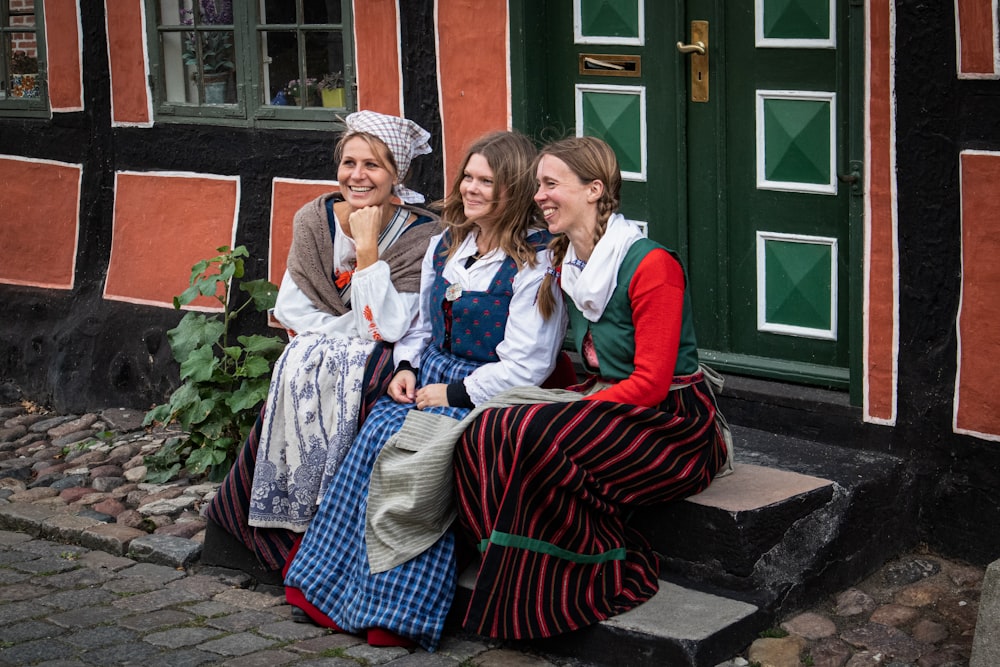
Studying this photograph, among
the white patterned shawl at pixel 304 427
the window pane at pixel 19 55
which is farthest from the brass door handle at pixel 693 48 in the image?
the window pane at pixel 19 55

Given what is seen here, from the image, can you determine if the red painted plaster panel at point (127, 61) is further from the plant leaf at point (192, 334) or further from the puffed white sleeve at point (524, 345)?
the puffed white sleeve at point (524, 345)

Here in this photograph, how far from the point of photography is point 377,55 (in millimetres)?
6367

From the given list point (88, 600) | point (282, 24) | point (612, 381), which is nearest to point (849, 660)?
point (612, 381)

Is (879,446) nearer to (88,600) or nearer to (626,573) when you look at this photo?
(626,573)

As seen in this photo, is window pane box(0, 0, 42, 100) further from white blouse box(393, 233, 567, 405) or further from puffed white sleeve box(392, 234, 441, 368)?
white blouse box(393, 233, 567, 405)

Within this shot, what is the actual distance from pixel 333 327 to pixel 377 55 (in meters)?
1.76

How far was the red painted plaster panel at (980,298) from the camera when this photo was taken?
Result: 4.55m

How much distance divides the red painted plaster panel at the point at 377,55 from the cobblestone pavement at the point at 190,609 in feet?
6.00

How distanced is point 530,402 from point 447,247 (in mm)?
821

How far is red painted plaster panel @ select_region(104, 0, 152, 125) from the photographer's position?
23.8 ft

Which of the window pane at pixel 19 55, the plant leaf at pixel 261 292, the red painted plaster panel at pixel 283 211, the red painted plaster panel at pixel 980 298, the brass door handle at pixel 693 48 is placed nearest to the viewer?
the red painted plaster panel at pixel 980 298

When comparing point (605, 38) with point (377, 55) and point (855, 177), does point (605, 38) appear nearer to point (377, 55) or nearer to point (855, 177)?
point (377, 55)

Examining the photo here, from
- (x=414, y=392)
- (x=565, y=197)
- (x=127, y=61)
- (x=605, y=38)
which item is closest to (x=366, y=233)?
(x=414, y=392)

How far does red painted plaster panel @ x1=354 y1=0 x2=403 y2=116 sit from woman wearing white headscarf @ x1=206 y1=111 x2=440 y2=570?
1.16 meters
